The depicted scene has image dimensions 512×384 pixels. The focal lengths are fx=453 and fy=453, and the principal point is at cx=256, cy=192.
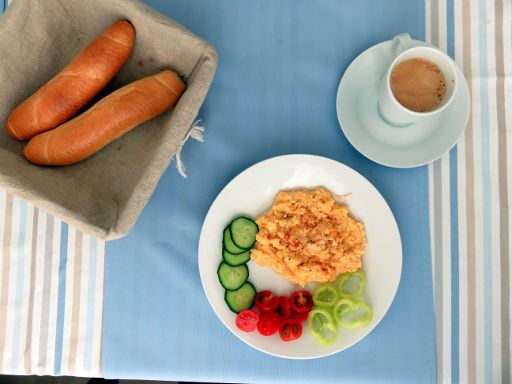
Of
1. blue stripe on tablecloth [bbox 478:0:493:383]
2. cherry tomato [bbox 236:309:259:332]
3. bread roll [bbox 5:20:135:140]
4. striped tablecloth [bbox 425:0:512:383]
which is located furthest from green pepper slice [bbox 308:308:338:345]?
bread roll [bbox 5:20:135:140]

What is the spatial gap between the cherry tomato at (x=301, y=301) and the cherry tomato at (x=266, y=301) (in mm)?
36

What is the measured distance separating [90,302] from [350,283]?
580mm

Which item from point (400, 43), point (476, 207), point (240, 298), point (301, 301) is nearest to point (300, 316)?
point (301, 301)

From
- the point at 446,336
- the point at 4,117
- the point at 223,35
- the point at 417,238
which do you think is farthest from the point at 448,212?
the point at 4,117

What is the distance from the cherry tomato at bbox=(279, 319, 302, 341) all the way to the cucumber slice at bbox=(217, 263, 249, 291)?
123 mm

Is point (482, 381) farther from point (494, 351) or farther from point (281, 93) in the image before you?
point (281, 93)

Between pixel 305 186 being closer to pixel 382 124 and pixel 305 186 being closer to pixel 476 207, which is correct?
pixel 382 124

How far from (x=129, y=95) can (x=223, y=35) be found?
303 millimetres

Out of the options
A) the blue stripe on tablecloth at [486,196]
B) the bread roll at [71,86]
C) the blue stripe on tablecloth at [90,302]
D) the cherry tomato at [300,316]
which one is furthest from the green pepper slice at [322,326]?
the bread roll at [71,86]

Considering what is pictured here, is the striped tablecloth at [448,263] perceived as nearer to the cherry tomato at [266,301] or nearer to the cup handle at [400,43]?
the cup handle at [400,43]

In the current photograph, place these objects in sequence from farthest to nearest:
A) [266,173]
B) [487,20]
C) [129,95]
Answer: [487,20] → [266,173] → [129,95]

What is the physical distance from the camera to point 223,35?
1030 mm

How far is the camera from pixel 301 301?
954 millimetres

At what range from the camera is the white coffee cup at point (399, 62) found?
85 cm
